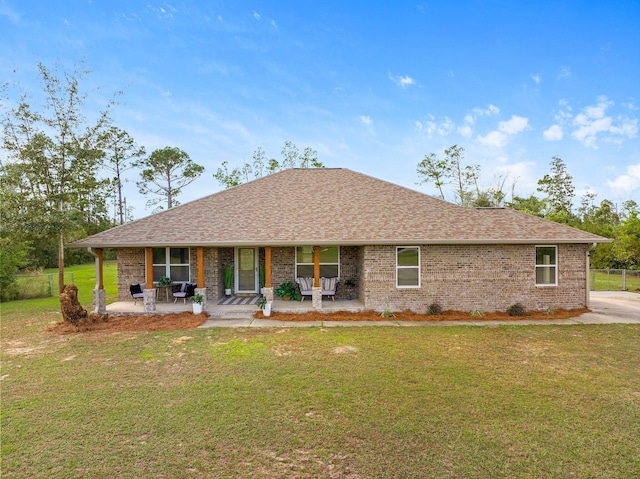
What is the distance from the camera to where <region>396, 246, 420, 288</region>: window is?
10867 mm

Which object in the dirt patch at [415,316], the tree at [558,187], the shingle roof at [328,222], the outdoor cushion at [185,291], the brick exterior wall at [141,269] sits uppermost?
the tree at [558,187]

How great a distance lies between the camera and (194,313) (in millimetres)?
10438

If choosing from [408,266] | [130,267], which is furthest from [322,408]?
[130,267]

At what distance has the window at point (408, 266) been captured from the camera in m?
10.9

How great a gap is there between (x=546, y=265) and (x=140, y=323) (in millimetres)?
13689

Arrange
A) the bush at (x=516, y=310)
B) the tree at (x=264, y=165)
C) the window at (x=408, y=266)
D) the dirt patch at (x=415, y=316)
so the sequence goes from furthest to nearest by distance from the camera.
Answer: the tree at (x=264, y=165) < the window at (x=408, y=266) < the bush at (x=516, y=310) < the dirt patch at (x=415, y=316)

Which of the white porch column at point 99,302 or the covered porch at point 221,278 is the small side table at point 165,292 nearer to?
the covered porch at point 221,278

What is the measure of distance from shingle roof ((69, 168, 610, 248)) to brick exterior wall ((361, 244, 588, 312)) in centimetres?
59

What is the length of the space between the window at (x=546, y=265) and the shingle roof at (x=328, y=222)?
24.7 inches

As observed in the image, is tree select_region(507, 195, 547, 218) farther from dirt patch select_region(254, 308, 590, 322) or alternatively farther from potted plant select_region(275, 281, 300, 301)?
potted plant select_region(275, 281, 300, 301)

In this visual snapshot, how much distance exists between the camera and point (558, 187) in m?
34.1

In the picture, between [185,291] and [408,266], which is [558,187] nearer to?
[408,266]

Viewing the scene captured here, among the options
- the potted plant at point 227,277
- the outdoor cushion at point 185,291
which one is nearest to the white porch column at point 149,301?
the outdoor cushion at point 185,291

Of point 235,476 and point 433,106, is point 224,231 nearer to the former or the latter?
point 235,476
